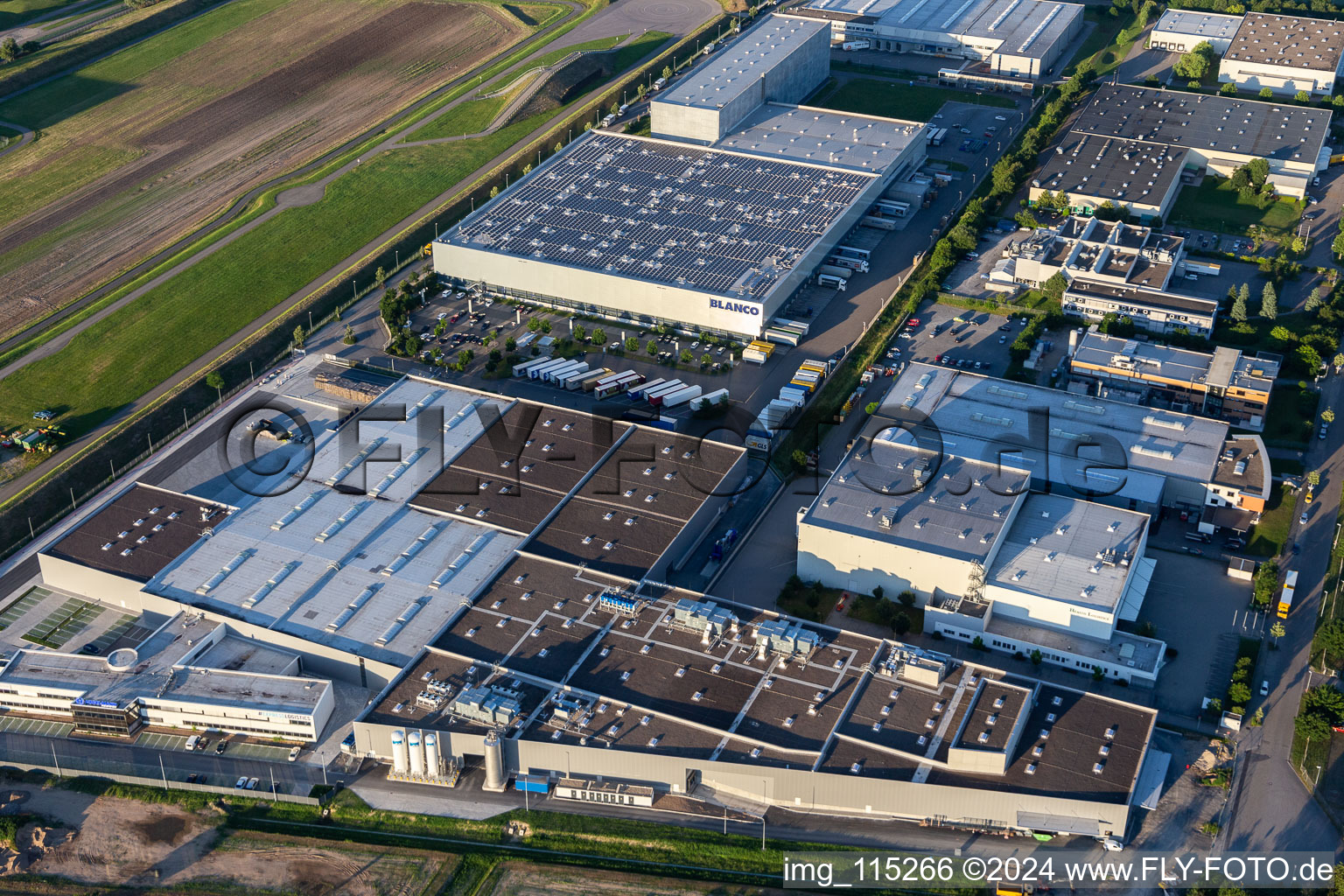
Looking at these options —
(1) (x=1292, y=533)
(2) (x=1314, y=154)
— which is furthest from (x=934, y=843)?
(2) (x=1314, y=154)

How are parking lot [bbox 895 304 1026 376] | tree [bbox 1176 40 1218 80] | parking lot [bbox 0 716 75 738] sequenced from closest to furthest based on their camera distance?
1. parking lot [bbox 0 716 75 738]
2. parking lot [bbox 895 304 1026 376]
3. tree [bbox 1176 40 1218 80]

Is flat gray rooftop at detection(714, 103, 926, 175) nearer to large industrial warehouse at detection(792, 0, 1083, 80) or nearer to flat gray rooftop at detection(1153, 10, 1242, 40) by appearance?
large industrial warehouse at detection(792, 0, 1083, 80)

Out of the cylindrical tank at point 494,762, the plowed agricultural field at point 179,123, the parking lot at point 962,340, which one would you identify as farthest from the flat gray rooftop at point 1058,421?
the plowed agricultural field at point 179,123

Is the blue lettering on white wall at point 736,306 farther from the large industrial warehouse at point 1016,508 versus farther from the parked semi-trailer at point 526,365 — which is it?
the parked semi-trailer at point 526,365

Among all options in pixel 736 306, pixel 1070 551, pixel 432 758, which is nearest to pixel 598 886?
pixel 432 758

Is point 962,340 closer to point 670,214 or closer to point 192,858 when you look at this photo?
point 670,214

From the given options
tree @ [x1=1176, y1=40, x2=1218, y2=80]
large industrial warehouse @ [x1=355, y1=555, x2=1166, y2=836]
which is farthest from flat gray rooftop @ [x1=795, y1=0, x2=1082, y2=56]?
large industrial warehouse @ [x1=355, y1=555, x2=1166, y2=836]

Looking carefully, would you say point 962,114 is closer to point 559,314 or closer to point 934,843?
point 559,314
